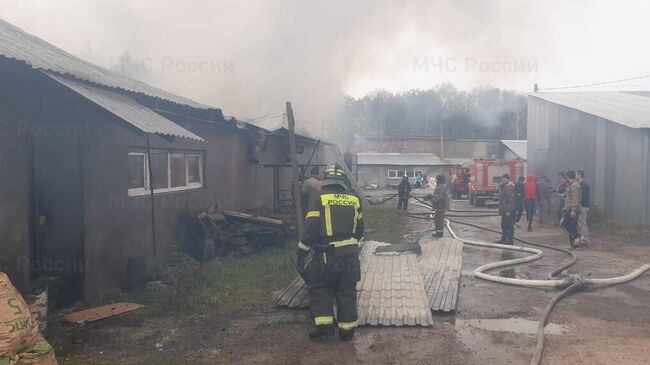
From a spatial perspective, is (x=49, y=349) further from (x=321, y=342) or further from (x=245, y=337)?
(x=321, y=342)

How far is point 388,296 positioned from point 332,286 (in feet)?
4.12

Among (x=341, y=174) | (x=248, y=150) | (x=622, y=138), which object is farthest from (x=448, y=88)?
(x=341, y=174)

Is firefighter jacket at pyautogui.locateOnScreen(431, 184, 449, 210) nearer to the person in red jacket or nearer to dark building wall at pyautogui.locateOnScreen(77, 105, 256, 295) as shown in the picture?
the person in red jacket

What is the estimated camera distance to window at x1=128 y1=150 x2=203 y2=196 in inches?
285

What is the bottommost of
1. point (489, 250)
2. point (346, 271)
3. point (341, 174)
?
point (489, 250)

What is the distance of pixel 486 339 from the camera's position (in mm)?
4777

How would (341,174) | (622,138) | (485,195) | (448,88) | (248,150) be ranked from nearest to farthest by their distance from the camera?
(341,174), (248,150), (622,138), (485,195), (448,88)

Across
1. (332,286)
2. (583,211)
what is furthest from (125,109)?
(583,211)

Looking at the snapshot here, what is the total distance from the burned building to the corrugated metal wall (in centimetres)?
1069

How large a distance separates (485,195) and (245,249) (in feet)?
49.6

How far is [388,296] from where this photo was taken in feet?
19.7

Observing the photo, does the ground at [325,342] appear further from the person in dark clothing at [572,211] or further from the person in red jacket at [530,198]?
the person in red jacket at [530,198]

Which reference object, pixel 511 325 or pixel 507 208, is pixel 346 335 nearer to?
pixel 511 325

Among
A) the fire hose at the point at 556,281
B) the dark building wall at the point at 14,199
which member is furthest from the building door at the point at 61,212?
the fire hose at the point at 556,281
